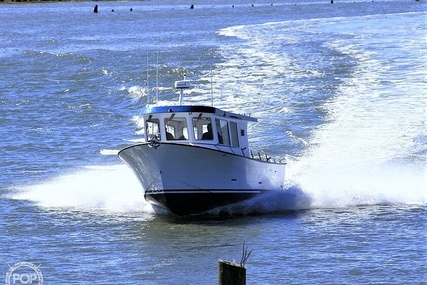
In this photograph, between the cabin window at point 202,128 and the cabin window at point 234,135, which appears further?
the cabin window at point 234,135

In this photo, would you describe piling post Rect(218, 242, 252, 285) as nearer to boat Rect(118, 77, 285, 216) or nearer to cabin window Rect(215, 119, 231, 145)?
boat Rect(118, 77, 285, 216)

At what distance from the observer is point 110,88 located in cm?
4572

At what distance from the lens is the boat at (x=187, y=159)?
23562mm

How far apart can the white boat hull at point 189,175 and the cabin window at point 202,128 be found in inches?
19.3

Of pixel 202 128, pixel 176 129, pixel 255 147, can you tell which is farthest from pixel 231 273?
pixel 255 147

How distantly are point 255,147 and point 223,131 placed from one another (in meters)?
7.92

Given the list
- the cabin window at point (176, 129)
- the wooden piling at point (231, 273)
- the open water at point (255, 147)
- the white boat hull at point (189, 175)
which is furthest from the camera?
the cabin window at point (176, 129)

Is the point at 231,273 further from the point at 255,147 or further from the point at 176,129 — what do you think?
the point at 255,147

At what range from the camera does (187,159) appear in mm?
23562

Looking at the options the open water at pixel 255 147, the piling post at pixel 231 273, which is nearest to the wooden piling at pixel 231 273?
the piling post at pixel 231 273

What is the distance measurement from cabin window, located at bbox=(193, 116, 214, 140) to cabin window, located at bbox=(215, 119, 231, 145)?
22cm

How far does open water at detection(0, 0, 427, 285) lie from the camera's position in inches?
800

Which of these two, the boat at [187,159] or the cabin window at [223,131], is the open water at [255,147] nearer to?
the boat at [187,159]

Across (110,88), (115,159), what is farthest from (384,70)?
(115,159)
